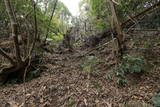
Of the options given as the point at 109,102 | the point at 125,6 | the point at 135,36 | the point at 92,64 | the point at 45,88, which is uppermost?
the point at 125,6

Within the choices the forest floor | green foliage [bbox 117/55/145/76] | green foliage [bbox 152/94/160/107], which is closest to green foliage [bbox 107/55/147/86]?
green foliage [bbox 117/55/145/76]

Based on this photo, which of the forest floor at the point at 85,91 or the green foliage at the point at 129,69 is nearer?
the forest floor at the point at 85,91

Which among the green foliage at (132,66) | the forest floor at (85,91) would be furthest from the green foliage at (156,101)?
the green foliage at (132,66)

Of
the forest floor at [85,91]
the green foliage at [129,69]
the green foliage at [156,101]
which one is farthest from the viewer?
the green foliage at [129,69]

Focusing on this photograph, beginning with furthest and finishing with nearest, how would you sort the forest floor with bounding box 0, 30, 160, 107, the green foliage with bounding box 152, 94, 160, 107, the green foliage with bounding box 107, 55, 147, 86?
the green foliage with bounding box 107, 55, 147, 86
the forest floor with bounding box 0, 30, 160, 107
the green foliage with bounding box 152, 94, 160, 107

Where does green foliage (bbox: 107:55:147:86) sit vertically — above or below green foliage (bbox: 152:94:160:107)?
above

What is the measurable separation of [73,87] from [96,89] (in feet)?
1.72

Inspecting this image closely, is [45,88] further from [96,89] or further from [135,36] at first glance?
[135,36]

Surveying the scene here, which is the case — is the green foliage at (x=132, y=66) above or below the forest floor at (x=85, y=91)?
above

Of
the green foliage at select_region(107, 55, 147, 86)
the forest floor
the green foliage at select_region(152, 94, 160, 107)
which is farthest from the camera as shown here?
the green foliage at select_region(107, 55, 147, 86)

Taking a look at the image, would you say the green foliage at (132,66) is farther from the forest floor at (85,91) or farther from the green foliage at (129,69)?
the forest floor at (85,91)

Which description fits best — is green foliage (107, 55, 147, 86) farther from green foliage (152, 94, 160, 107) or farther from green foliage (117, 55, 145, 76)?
green foliage (152, 94, 160, 107)

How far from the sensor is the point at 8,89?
3387mm


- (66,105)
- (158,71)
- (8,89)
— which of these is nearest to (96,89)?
(66,105)
